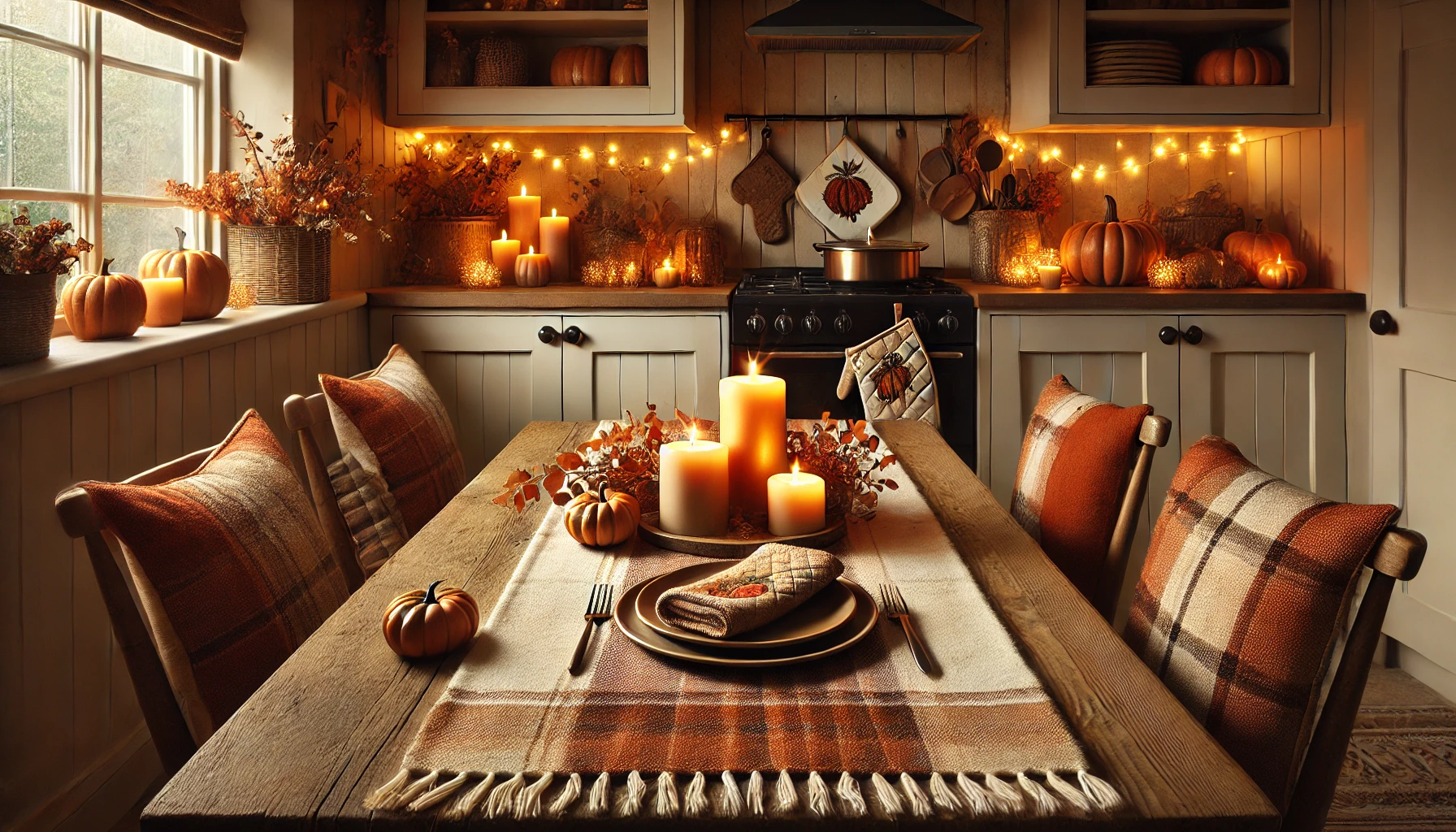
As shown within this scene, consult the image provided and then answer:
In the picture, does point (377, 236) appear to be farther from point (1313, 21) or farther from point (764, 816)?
point (764, 816)

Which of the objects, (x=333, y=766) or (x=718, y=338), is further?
(x=718, y=338)

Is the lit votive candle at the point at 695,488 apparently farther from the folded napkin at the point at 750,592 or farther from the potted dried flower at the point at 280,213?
the potted dried flower at the point at 280,213

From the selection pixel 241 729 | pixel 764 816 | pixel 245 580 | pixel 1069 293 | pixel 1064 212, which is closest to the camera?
pixel 764 816

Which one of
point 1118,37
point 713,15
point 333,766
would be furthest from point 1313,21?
point 333,766

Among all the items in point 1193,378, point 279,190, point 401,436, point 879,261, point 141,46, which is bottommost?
point 401,436

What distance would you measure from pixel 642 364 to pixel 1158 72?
179cm

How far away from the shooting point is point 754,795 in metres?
0.79

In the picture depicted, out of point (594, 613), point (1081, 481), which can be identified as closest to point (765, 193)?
point (1081, 481)

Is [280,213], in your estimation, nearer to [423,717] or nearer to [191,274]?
[191,274]

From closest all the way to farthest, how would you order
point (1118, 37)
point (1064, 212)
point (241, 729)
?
point (241, 729) → point (1118, 37) → point (1064, 212)

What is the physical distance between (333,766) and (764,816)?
1.10ft

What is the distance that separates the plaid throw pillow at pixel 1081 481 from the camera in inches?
62.8

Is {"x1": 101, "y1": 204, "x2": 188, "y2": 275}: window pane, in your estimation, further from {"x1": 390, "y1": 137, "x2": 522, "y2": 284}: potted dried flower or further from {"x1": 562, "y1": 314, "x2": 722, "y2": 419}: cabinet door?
{"x1": 562, "y1": 314, "x2": 722, "y2": 419}: cabinet door

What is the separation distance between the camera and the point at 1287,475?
10.5 ft
